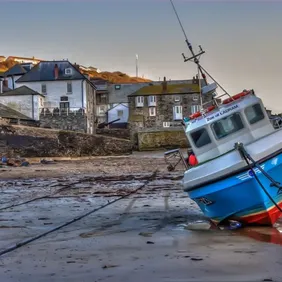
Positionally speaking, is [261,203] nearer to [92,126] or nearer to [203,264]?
[203,264]

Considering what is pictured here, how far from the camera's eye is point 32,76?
69938 millimetres

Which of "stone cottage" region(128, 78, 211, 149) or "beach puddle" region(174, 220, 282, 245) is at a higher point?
"stone cottage" region(128, 78, 211, 149)

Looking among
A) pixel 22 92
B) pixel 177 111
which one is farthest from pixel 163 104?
pixel 22 92

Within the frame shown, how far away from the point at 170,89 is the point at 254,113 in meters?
73.5

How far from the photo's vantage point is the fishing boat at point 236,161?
9055mm

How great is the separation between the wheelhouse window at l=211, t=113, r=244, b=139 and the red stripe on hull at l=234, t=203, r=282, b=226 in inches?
63.2

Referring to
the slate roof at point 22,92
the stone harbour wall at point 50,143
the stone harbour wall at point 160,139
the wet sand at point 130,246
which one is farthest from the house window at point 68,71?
the wet sand at point 130,246

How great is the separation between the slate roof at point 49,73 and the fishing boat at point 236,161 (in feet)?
191

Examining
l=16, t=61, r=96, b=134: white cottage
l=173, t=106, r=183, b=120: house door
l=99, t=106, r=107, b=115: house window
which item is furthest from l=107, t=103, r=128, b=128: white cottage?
l=16, t=61, r=96, b=134: white cottage

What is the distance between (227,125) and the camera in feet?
33.3

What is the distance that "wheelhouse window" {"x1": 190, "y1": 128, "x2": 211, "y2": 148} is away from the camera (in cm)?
1025

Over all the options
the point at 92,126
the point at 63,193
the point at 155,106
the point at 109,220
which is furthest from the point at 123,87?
the point at 109,220

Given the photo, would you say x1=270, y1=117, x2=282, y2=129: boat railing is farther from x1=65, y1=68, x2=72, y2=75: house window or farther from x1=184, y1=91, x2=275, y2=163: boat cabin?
x1=65, y1=68, x2=72, y2=75: house window

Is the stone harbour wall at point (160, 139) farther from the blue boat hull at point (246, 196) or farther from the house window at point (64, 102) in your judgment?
the blue boat hull at point (246, 196)
